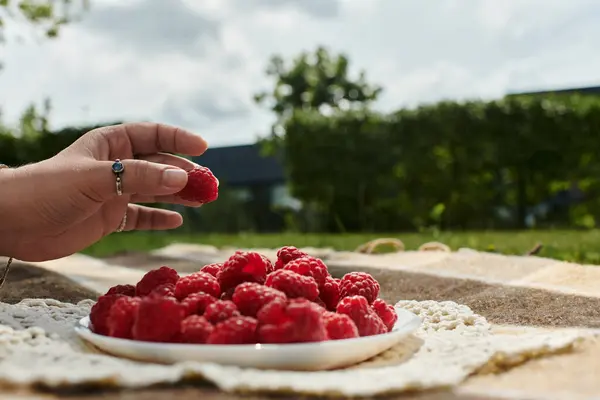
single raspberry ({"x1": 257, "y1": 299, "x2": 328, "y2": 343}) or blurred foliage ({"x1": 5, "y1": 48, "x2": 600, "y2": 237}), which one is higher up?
Answer: blurred foliage ({"x1": 5, "y1": 48, "x2": 600, "y2": 237})

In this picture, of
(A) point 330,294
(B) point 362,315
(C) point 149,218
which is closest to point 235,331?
(B) point 362,315

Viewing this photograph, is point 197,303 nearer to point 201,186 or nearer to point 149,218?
point 201,186

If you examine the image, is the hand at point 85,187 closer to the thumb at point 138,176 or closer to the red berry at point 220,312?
the thumb at point 138,176

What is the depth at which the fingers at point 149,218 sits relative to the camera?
234 centimetres

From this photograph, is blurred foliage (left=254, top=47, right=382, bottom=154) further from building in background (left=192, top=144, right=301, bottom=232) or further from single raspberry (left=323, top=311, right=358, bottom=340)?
single raspberry (left=323, top=311, right=358, bottom=340)

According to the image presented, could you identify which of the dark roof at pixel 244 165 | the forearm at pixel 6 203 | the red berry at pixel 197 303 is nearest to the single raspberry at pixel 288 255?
the red berry at pixel 197 303

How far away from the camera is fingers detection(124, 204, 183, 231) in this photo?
2340 millimetres

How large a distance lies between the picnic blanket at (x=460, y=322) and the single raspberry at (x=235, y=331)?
0.11m

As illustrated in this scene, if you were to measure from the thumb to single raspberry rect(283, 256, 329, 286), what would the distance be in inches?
13.4

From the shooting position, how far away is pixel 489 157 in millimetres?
8258

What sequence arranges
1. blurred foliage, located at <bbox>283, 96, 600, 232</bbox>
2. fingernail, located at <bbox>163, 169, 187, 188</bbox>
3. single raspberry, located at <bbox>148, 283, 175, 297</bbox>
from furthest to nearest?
blurred foliage, located at <bbox>283, 96, 600, 232</bbox>
fingernail, located at <bbox>163, 169, 187, 188</bbox>
single raspberry, located at <bbox>148, 283, 175, 297</bbox>

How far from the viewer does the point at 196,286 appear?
4.52 ft

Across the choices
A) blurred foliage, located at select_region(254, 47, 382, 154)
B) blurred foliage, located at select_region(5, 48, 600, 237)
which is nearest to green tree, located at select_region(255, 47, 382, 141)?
blurred foliage, located at select_region(254, 47, 382, 154)

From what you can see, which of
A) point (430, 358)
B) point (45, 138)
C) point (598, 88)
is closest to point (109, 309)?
point (430, 358)
